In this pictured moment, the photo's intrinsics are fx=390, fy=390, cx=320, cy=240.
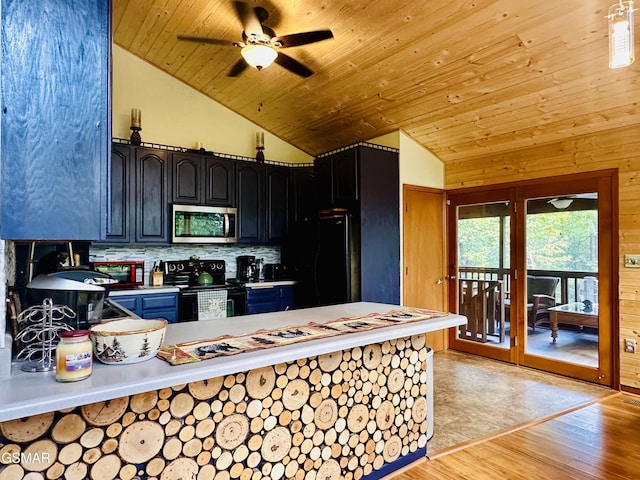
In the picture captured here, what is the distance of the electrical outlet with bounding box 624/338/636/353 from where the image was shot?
3.47m

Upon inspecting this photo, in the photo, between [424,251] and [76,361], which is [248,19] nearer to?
[76,361]

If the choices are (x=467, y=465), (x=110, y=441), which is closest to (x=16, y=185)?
(x=110, y=441)

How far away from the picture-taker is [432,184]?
4.85m

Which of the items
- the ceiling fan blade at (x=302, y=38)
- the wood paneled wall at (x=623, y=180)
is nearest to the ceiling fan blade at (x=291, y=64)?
the ceiling fan blade at (x=302, y=38)

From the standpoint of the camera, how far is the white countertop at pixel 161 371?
3.30ft

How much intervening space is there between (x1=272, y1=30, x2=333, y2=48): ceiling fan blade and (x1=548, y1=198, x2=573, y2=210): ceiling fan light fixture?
295 centimetres

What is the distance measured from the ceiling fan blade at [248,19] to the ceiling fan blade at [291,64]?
A: 0.26 meters

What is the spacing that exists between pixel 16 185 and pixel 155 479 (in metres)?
1.09

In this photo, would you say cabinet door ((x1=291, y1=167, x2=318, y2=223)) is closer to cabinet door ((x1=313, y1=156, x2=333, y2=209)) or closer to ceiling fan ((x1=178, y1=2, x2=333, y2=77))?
cabinet door ((x1=313, y1=156, x2=333, y2=209))

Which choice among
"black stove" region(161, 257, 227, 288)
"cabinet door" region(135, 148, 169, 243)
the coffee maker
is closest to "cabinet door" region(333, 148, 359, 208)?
the coffee maker

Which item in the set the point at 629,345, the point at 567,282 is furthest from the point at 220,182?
the point at 629,345

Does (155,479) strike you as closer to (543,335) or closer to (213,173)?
(213,173)

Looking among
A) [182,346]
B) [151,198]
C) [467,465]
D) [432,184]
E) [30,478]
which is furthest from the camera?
[432,184]

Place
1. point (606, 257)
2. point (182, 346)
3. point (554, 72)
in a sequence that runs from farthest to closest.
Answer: point (606, 257) < point (554, 72) < point (182, 346)
